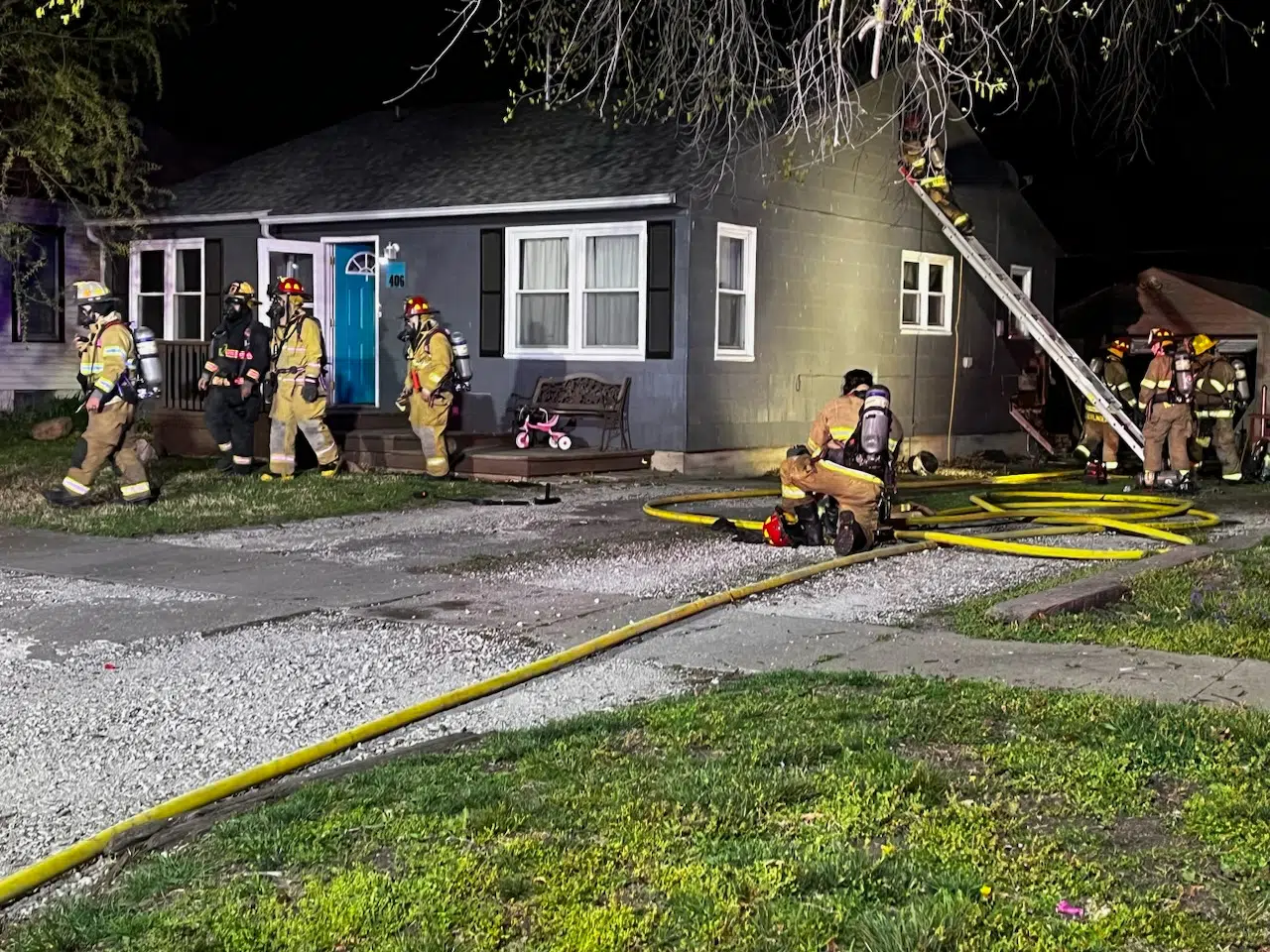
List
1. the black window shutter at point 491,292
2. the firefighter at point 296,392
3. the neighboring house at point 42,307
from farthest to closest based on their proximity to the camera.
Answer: the neighboring house at point 42,307 < the black window shutter at point 491,292 < the firefighter at point 296,392

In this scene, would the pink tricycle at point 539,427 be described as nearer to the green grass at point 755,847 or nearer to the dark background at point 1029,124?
the green grass at point 755,847

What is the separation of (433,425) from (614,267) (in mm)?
3282

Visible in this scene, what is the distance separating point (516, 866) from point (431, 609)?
4.64 meters

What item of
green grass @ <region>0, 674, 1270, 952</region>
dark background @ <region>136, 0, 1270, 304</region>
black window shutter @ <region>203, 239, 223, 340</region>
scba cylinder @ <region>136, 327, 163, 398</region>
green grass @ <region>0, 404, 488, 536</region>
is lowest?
green grass @ <region>0, 674, 1270, 952</region>

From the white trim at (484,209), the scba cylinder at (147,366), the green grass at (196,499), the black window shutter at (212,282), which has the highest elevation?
the white trim at (484,209)

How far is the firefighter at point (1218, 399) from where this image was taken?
57.4 ft

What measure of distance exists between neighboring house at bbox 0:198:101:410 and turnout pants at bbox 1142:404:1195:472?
1490 cm

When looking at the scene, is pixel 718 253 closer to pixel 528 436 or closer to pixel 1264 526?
pixel 528 436

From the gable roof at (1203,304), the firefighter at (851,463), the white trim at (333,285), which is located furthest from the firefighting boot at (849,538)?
the gable roof at (1203,304)

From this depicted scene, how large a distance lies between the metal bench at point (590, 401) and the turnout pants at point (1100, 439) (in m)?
5.60

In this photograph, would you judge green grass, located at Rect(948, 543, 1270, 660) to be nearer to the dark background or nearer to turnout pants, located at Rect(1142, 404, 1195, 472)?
turnout pants, located at Rect(1142, 404, 1195, 472)

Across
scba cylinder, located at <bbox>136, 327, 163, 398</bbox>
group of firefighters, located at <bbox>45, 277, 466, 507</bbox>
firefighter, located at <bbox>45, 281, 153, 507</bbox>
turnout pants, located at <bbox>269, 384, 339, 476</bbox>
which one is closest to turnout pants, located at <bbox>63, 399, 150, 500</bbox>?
firefighter, located at <bbox>45, 281, 153, 507</bbox>

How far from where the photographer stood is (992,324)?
2227 centimetres

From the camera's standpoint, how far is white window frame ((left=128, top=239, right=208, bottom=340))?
19.9 meters
